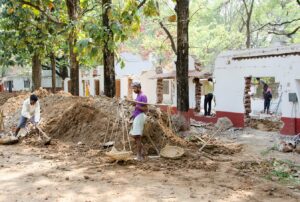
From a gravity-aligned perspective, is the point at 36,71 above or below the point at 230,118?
above

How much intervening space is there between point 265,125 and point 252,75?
198cm

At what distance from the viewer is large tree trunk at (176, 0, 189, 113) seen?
1237 cm

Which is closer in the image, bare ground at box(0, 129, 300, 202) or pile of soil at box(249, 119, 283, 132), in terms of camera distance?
bare ground at box(0, 129, 300, 202)

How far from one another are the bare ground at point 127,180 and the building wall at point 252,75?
182 inches

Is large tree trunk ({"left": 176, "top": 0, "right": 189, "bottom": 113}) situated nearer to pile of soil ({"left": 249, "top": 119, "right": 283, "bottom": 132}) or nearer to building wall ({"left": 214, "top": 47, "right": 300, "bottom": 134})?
building wall ({"left": 214, "top": 47, "right": 300, "bottom": 134})

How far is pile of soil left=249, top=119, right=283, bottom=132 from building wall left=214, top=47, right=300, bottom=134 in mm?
638

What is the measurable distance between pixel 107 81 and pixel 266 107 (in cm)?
958

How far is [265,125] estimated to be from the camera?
590 inches

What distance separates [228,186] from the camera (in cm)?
625

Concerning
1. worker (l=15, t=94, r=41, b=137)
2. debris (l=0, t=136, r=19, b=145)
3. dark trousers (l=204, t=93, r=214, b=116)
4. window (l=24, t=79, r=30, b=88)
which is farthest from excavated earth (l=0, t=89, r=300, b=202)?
window (l=24, t=79, r=30, b=88)

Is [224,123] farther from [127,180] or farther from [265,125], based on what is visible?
[127,180]

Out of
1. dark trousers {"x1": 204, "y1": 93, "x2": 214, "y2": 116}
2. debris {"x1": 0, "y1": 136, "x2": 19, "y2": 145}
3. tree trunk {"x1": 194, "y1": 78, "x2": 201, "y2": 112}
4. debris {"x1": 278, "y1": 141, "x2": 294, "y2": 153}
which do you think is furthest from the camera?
tree trunk {"x1": 194, "y1": 78, "x2": 201, "y2": 112}

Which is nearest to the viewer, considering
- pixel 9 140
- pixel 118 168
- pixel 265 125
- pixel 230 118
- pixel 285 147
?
pixel 118 168

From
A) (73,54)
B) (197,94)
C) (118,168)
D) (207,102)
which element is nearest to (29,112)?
(118,168)
